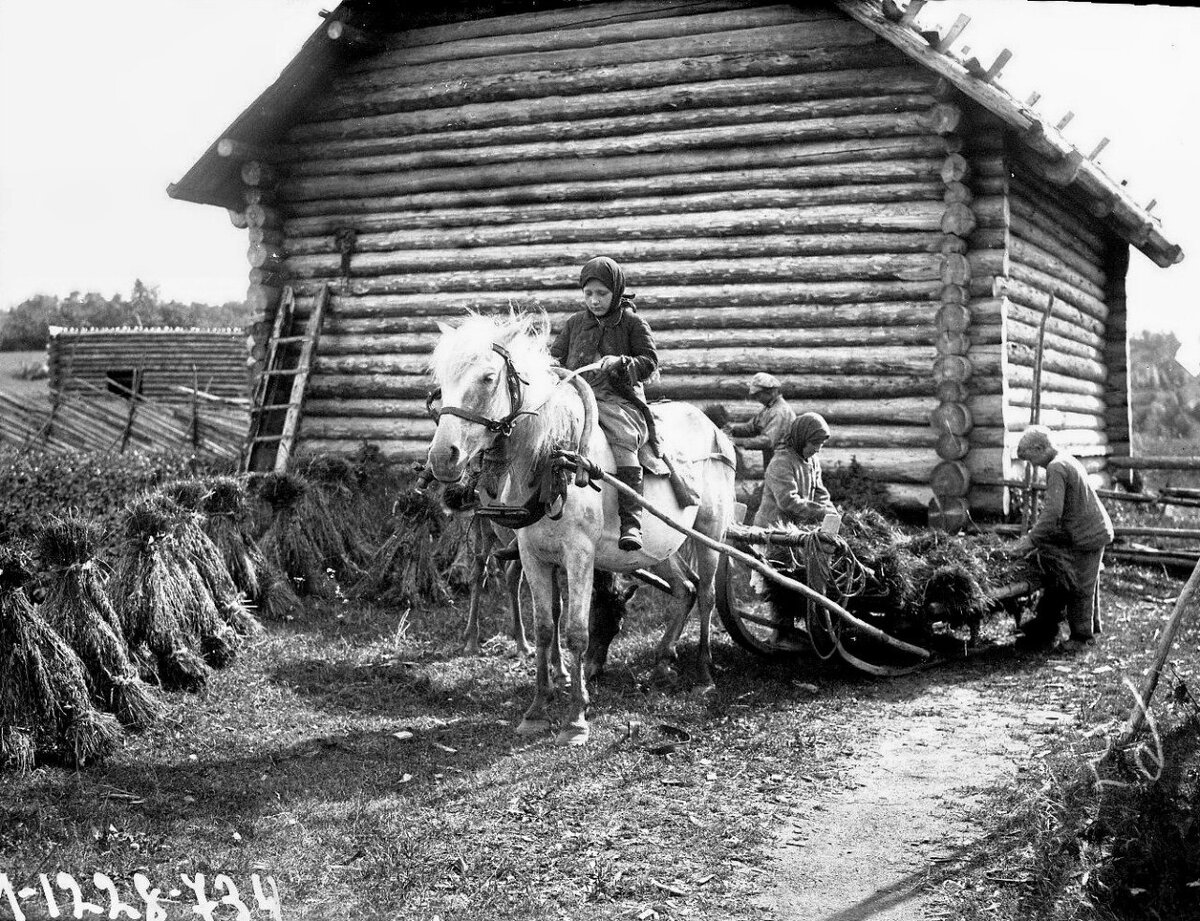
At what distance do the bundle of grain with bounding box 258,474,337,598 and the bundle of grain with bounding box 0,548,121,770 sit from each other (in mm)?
4360

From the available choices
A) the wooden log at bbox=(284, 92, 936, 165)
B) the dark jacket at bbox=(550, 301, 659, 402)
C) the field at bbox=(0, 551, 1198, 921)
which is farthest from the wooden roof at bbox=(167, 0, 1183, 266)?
the field at bbox=(0, 551, 1198, 921)

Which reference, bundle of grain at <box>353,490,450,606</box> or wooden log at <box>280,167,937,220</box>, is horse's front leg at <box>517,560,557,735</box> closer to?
bundle of grain at <box>353,490,450,606</box>

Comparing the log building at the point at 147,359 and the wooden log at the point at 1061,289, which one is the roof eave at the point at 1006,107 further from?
the log building at the point at 147,359

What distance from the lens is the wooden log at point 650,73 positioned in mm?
12672

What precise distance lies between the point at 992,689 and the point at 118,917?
625 centimetres

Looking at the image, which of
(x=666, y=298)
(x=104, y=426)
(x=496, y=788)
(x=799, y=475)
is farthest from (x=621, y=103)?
(x=104, y=426)

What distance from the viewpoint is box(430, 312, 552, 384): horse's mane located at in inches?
251

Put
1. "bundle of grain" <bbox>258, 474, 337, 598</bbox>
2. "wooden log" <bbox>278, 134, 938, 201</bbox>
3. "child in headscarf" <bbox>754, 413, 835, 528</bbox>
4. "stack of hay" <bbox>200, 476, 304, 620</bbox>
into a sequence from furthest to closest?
"wooden log" <bbox>278, 134, 938, 201</bbox>, "bundle of grain" <bbox>258, 474, 337, 598</bbox>, "stack of hay" <bbox>200, 476, 304, 620</bbox>, "child in headscarf" <bbox>754, 413, 835, 528</bbox>

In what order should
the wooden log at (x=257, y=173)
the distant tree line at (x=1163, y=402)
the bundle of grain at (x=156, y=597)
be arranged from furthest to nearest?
1. the distant tree line at (x=1163, y=402)
2. the wooden log at (x=257, y=173)
3. the bundle of grain at (x=156, y=597)

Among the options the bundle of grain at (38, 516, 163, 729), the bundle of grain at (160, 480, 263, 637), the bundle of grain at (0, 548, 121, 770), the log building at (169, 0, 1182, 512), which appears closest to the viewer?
the bundle of grain at (0, 548, 121, 770)

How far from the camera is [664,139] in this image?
528 inches

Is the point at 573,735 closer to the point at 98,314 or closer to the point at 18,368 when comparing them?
the point at 18,368

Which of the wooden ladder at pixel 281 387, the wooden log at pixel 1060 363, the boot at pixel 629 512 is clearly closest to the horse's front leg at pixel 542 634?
the boot at pixel 629 512

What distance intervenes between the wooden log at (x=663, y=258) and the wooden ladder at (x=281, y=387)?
662 millimetres
